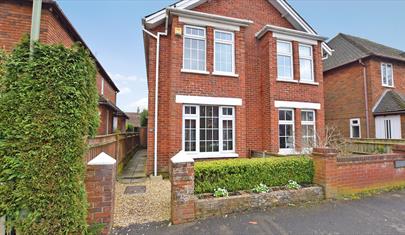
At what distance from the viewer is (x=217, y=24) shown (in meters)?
9.16

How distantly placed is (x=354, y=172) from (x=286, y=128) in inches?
174

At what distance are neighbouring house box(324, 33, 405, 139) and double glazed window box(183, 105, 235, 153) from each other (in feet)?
36.5

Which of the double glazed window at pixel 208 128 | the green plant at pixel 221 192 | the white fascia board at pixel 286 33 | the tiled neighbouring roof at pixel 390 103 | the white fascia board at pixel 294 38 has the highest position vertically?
the white fascia board at pixel 286 33

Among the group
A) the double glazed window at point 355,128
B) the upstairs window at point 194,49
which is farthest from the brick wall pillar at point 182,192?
the double glazed window at point 355,128

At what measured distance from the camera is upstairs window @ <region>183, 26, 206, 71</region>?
8.89m

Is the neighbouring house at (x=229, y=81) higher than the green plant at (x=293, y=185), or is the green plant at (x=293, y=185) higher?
the neighbouring house at (x=229, y=81)

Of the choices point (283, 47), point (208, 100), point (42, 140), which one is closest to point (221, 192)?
point (42, 140)

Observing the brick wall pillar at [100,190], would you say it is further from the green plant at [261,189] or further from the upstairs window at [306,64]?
the upstairs window at [306,64]

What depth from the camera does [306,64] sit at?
10.9 meters

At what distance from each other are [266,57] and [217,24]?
9.89 ft

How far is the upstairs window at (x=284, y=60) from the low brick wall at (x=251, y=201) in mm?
6425

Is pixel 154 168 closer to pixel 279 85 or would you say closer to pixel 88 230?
pixel 88 230

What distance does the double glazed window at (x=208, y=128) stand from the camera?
8641 millimetres

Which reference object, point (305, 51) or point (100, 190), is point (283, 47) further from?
point (100, 190)
